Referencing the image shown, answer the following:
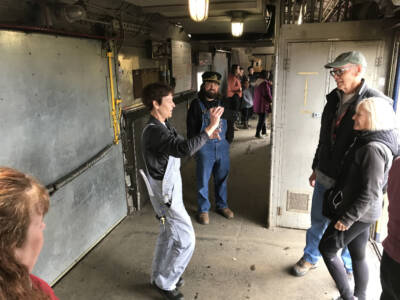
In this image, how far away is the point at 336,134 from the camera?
2.55 meters

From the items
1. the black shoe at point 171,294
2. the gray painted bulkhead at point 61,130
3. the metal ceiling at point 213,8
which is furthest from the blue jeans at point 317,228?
the metal ceiling at point 213,8

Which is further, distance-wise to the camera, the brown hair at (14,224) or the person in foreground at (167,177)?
the person in foreground at (167,177)

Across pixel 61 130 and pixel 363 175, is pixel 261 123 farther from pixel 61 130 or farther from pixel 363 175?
pixel 363 175

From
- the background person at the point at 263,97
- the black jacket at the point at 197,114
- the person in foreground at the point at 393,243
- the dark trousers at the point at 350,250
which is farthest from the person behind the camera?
the background person at the point at 263,97

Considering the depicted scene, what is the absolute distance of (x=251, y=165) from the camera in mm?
6391

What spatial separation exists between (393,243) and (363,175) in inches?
18.4

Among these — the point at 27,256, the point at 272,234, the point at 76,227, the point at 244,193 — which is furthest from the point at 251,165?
the point at 27,256

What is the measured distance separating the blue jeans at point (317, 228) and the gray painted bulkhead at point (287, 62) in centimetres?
79

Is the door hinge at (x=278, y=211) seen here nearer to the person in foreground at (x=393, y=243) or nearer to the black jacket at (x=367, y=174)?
the black jacket at (x=367, y=174)

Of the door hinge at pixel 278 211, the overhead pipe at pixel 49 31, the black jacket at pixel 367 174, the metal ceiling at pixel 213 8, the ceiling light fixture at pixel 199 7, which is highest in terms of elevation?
the metal ceiling at pixel 213 8

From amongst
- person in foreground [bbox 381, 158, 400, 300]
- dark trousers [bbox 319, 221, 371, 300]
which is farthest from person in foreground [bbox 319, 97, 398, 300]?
person in foreground [bbox 381, 158, 400, 300]

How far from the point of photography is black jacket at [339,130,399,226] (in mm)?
2031

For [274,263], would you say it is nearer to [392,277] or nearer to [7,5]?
[392,277]

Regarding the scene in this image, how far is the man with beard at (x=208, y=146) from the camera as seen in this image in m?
3.94
